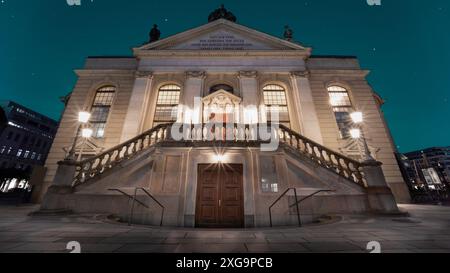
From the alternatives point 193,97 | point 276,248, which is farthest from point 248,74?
point 276,248

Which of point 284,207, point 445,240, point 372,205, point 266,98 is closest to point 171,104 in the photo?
point 266,98

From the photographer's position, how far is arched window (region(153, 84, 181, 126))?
44.1ft

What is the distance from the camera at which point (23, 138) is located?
5175 centimetres

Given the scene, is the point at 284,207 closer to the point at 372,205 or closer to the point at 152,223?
the point at 372,205

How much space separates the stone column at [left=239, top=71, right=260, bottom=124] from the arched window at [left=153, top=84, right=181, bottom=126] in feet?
15.9

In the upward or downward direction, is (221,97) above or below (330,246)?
above

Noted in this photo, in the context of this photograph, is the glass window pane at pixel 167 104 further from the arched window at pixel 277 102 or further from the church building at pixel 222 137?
the arched window at pixel 277 102

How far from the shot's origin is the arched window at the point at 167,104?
13438 millimetres

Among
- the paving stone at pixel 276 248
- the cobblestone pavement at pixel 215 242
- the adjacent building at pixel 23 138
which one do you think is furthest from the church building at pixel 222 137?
the adjacent building at pixel 23 138

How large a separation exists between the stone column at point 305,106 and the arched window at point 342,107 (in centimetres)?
179

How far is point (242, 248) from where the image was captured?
3.20 meters

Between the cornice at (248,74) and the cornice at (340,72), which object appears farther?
the cornice at (340,72)

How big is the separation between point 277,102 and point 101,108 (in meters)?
13.2

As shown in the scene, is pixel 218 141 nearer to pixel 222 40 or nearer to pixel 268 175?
pixel 268 175
